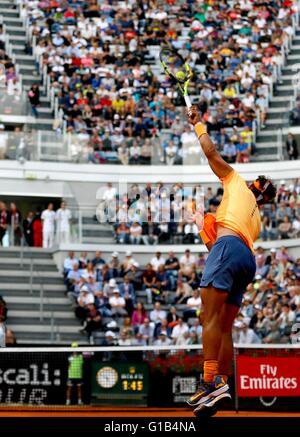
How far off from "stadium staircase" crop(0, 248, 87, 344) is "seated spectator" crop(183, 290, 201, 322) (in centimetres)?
261

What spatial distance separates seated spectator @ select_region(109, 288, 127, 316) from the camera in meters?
29.3

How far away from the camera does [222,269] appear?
11.9 metres

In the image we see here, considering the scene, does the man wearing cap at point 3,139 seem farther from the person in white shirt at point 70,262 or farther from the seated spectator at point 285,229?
the seated spectator at point 285,229

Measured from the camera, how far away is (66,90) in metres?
36.3

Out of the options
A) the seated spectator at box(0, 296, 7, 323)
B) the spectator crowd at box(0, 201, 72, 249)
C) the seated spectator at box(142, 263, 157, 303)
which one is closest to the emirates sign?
the seated spectator at box(0, 296, 7, 323)

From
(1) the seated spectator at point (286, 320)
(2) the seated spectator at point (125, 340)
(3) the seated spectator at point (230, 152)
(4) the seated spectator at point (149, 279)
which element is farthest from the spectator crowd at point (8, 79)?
(1) the seated spectator at point (286, 320)

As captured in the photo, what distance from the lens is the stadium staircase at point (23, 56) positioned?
118 feet

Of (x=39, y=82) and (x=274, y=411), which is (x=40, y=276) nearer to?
(x=39, y=82)

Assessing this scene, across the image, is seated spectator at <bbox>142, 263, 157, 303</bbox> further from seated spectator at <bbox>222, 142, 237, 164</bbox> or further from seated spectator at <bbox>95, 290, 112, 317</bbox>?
seated spectator at <bbox>222, 142, 237, 164</bbox>

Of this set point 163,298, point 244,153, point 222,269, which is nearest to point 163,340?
point 163,298

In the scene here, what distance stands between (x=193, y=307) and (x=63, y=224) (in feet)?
15.5

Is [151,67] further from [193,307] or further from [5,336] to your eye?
[5,336]

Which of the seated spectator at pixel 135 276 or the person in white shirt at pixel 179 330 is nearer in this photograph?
the person in white shirt at pixel 179 330
